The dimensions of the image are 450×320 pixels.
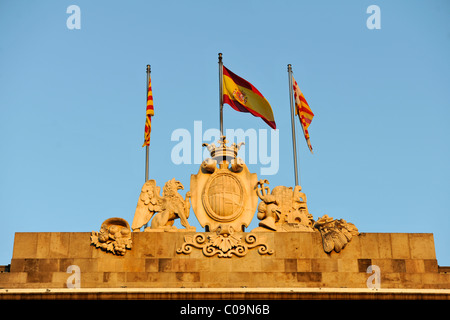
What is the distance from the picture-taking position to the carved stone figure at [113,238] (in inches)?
1091

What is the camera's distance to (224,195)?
93.5 ft

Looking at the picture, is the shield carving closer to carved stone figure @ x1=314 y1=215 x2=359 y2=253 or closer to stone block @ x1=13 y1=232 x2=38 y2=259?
carved stone figure @ x1=314 y1=215 x2=359 y2=253

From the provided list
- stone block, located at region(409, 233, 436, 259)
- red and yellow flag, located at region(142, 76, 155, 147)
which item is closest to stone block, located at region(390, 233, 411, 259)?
stone block, located at region(409, 233, 436, 259)

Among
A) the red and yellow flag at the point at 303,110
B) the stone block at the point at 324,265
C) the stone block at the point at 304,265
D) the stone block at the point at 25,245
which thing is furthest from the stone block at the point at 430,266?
the stone block at the point at 25,245

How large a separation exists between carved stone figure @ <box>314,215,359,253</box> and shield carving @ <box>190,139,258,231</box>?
84.7 inches

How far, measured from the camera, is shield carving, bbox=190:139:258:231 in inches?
1117

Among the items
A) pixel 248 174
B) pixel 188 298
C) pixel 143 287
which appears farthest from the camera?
pixel 248 174

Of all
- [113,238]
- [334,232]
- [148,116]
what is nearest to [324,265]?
[334,232]

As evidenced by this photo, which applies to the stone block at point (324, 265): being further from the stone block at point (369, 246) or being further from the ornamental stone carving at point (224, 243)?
the ornamental stone carving at point (224, 243)
